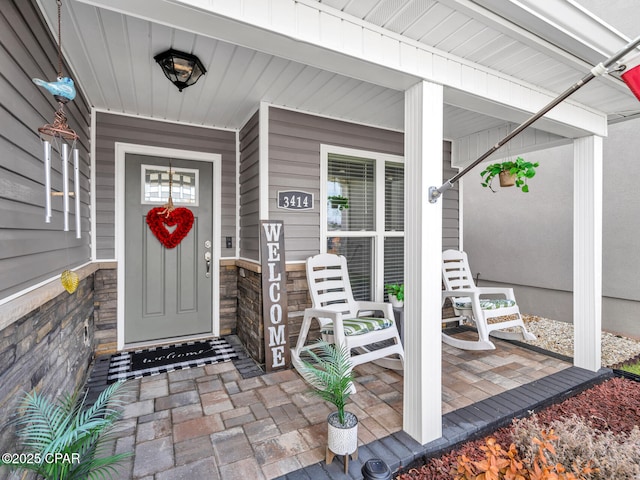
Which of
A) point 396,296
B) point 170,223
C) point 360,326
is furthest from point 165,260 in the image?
point 396,296

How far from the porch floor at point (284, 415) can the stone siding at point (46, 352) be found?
455 mm

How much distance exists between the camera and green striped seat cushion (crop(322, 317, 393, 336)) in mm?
2475

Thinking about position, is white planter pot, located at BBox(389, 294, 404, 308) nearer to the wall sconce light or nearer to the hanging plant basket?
the hanging plant basket

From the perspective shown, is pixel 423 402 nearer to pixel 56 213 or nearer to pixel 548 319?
pixel 56 213

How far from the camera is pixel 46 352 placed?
170 centimetres

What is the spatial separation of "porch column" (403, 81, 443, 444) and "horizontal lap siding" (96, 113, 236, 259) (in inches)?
90.0

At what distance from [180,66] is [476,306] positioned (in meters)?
3.19

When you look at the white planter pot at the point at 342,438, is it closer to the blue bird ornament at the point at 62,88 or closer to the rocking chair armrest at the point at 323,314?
the rocking chair armrest at the point at 323,314

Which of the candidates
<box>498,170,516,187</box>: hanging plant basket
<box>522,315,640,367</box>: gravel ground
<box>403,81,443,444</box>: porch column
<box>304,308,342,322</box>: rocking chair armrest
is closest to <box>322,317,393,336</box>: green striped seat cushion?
<box>304,308,342,322</box>: rocking chair armrest

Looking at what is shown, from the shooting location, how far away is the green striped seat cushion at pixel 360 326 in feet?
8.12

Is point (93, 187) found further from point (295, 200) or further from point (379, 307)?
point (379, 307)

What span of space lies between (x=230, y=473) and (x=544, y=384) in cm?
239

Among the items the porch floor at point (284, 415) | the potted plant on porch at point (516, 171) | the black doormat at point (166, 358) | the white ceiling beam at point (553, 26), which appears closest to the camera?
the white ceiling beam at point (553, 26)

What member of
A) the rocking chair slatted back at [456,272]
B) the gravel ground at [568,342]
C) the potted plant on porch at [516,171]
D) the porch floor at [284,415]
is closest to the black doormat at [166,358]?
the porch floor at [284,415]
